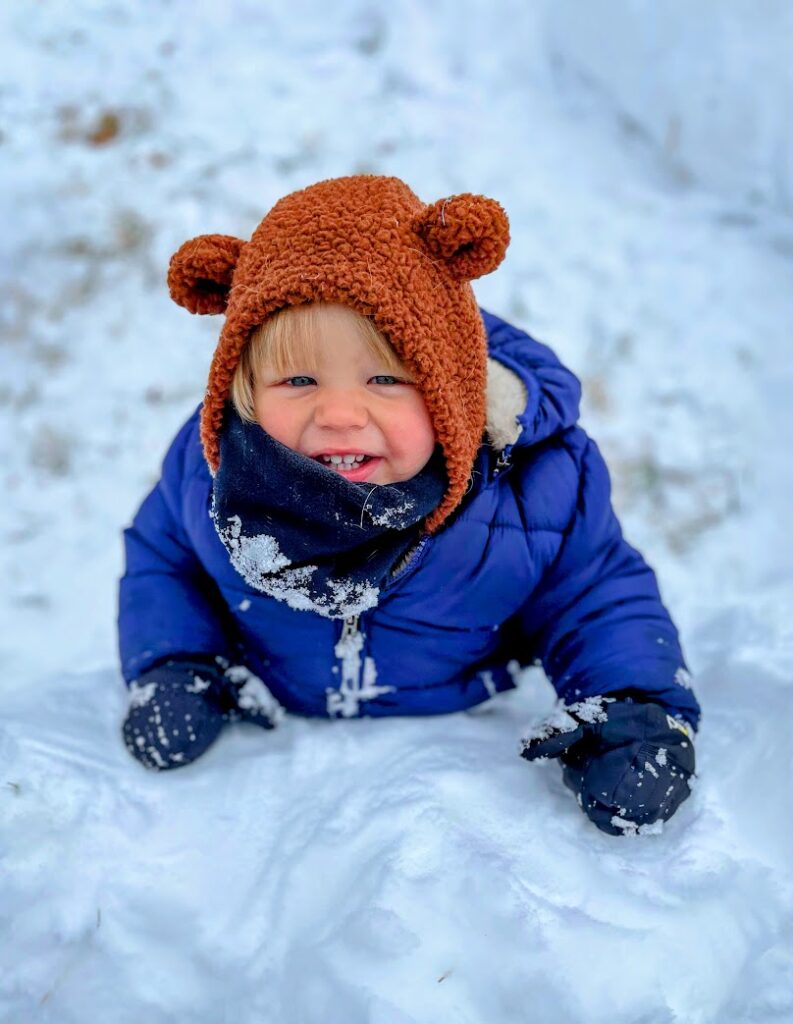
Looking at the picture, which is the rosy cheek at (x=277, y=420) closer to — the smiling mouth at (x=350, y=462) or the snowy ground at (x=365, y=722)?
the smiling mouth at (x=350, y=462)

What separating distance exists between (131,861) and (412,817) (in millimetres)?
365

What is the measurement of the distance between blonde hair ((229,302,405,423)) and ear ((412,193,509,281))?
13cm

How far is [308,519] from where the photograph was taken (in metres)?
1.12

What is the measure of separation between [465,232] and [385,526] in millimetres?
355

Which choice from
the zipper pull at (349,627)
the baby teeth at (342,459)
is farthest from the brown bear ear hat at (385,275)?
the zipper pull at (349,627)

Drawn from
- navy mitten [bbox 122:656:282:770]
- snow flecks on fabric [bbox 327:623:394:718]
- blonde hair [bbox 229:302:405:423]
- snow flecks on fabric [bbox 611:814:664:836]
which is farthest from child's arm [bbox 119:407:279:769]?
snow flecks on fabric [bbox 611:814:664:836]

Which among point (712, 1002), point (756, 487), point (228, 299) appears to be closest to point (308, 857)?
point (712, 1002)

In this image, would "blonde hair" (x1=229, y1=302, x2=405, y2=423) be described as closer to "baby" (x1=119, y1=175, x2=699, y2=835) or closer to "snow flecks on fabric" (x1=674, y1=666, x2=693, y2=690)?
"baby" (x1=119, y1=175, x2=699, y2=835)

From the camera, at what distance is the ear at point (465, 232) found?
1.06m

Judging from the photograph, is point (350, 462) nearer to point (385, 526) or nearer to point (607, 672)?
point (385, 526)

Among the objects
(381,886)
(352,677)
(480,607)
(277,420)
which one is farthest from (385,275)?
(381,886)

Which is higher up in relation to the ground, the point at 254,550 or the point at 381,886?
the point at 254,550

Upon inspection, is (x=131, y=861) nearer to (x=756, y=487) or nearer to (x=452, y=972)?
(x=452, y=972)

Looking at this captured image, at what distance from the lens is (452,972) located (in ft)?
3.41
